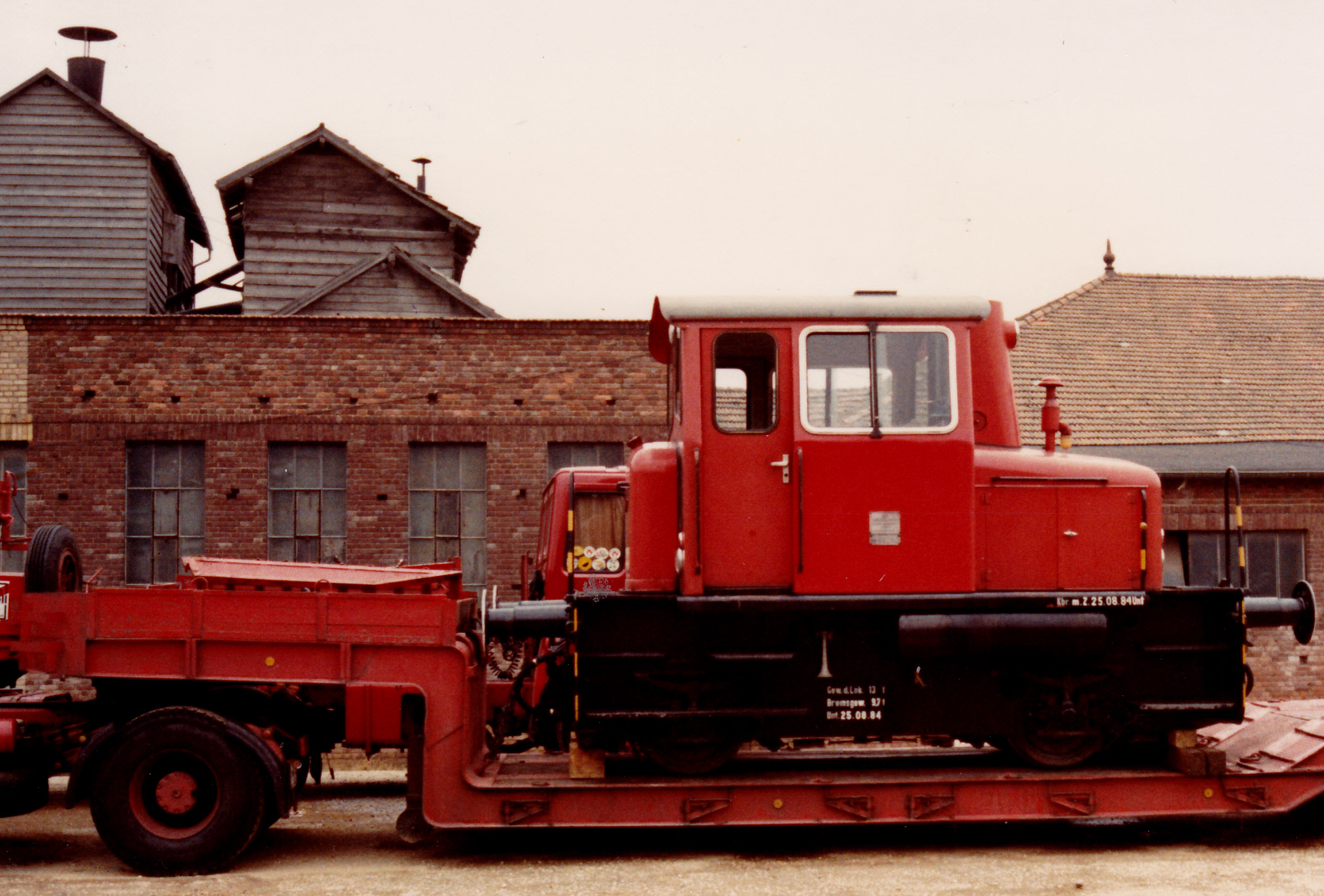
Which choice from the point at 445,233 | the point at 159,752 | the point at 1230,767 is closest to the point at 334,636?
the point at 159,752

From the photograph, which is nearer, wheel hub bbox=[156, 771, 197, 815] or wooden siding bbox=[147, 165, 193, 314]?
wheel hub bbox=[156, 771, 197, 815]

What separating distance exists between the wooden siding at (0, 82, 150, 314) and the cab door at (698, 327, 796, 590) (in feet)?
52.8

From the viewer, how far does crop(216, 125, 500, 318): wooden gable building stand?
2050cm

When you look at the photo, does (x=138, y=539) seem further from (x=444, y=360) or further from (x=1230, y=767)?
(x=1230, y=767)

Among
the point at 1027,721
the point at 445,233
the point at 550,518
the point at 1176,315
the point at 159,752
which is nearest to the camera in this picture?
the point at 159,752

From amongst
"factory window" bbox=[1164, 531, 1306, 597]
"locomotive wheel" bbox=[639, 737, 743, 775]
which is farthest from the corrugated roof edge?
"locomotive wheel" bbox=[639, 737, 743, 775]

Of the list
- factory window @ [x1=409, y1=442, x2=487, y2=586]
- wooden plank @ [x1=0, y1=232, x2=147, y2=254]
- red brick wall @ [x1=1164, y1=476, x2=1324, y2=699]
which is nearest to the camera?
factory window @ [x1=409, y1=442, x2=487, y2=586]

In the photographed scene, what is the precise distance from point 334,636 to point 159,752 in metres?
1.28

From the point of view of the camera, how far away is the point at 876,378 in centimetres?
740

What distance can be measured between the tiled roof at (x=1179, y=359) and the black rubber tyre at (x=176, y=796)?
12023mm

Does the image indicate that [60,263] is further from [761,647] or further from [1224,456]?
[1224,456]

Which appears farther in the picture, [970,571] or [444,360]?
[444,360]

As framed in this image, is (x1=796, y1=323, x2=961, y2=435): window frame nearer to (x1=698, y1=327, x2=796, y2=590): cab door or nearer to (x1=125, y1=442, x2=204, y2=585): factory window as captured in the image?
(x1=698, y1=327, x2=796, y2=590): cab door

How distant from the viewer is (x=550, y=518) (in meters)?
10.8
